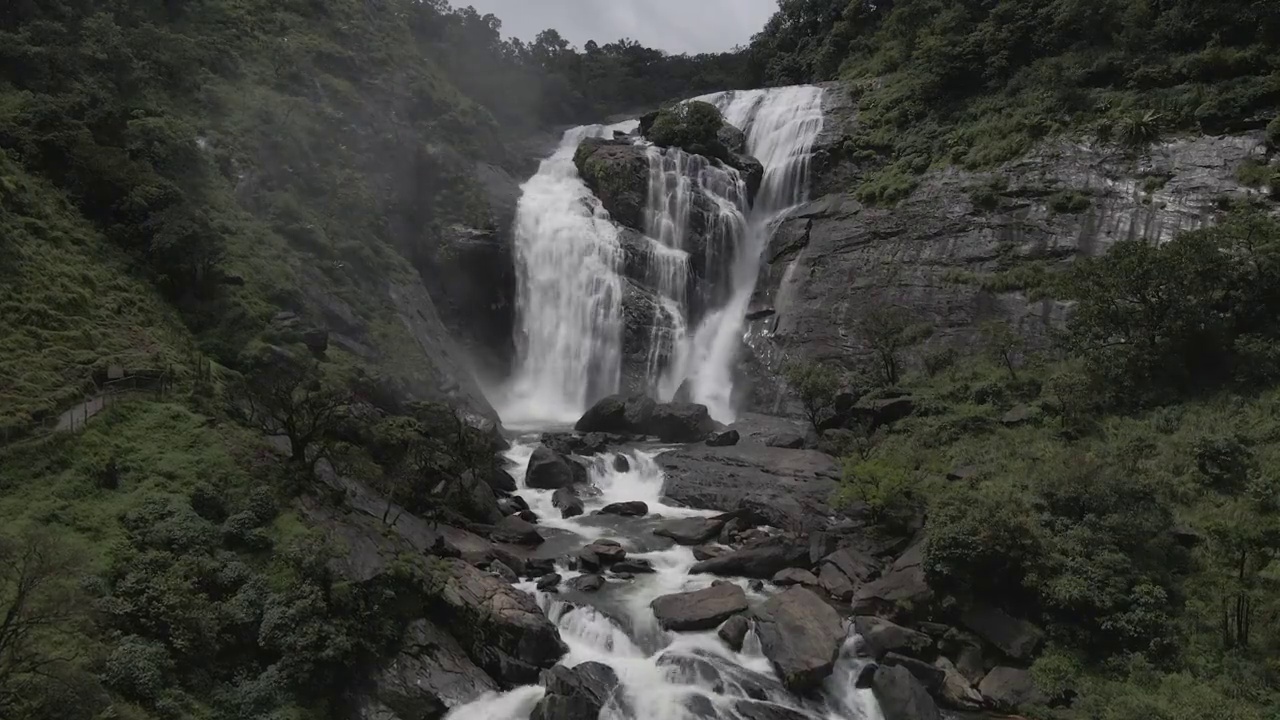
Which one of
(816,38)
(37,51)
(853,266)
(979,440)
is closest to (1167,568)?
(979,440)

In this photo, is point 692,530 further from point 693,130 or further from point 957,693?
point 693,130

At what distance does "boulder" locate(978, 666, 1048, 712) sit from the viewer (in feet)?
50.6

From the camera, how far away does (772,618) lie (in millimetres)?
17469

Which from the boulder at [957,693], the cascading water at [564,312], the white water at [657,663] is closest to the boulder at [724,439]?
the cascading water at [564,312]

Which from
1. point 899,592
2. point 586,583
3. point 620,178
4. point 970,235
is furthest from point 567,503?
point 620,178

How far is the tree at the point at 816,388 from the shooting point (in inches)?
1206

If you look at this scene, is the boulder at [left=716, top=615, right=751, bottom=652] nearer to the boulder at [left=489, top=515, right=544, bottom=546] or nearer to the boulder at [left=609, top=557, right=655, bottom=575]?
the boulder at [left=609, top=557, right=655, bottom=575]

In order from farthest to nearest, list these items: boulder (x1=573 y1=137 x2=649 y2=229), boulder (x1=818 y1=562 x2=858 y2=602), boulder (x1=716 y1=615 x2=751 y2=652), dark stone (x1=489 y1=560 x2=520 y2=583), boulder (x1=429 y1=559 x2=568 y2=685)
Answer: boulder (x1=573 y1=137 x2=649 y2=229) → dark stone (x1=489 y1=560 x2=520 y2=583) → boulder (x1=818 y1=562 x2=858 y2=602) → boulder (x1=716 y1=615 x2=751 y2=652) → boulder (x1=429 y1=559 x2=568 y2=685)

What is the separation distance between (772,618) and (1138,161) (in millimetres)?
29328

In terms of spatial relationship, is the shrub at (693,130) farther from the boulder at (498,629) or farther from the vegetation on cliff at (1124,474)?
the boulder at (498,629)

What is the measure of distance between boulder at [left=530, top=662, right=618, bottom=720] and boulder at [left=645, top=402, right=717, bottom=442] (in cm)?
1741

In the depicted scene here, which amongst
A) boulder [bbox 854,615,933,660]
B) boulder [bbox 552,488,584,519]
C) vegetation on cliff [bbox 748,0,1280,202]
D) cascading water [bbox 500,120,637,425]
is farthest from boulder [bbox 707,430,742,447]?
vegetation on cliff [bbox 748,0,1280,202]

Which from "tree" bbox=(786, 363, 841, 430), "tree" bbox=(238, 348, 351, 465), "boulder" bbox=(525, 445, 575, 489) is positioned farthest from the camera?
"tree" bbox=(786, 363, 841, 430)

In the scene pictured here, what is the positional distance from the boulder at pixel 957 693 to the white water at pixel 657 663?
5.44 ft
